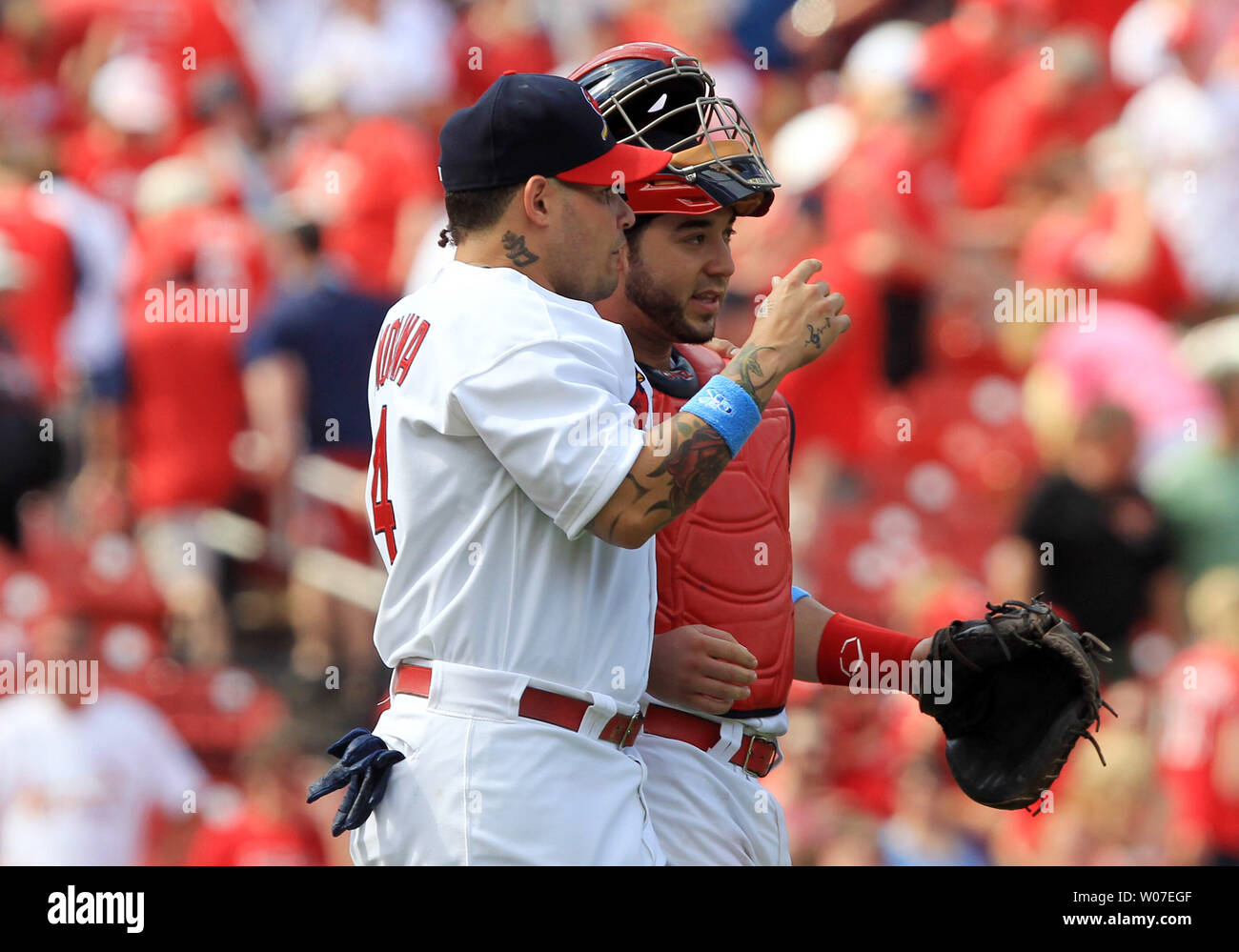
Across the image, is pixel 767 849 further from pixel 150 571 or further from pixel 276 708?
pixel 150 571

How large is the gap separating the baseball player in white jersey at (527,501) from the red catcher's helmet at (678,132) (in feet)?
1.04

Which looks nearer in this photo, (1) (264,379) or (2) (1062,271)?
(1) (264,379)

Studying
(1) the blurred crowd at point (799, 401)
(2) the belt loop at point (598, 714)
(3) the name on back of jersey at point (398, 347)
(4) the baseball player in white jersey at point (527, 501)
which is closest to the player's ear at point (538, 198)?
(4) the baseball player in white jersey at point (527, 501)

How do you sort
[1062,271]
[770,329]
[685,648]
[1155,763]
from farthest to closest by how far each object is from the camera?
[1062,271] < [1155,763] < [685,648] < [770,329]

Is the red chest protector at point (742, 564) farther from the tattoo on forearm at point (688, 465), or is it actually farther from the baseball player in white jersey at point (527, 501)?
the tattoo on forearm at point (688, 465)

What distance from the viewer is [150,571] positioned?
735 cm

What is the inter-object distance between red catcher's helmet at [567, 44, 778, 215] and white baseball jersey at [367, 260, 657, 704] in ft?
1.69

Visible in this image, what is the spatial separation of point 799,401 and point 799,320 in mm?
4906

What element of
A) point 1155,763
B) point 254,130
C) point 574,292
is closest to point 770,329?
point 574,292

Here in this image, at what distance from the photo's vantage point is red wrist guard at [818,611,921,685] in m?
3.67

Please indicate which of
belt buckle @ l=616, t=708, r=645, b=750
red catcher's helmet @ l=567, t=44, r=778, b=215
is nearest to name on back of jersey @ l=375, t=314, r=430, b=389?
red catcher's helmet @ l=567, t=44, r=778, b=215

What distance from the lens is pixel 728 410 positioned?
9.37 ft
